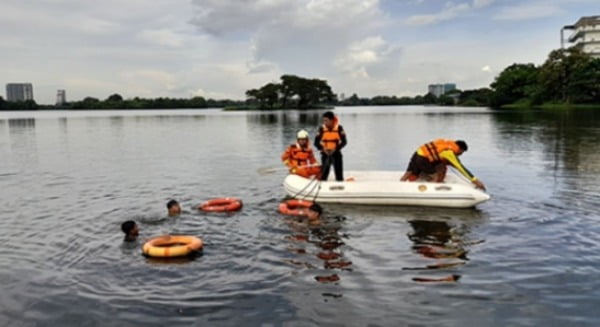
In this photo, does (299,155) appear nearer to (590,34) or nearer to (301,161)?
(301,161)

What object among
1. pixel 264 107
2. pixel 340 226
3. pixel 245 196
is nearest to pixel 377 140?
pixel 245 196

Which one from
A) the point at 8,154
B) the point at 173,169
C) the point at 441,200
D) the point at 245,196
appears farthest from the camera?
the point at 8,154

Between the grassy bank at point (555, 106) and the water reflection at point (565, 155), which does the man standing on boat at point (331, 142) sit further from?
the grassy bank at point (555, 106)

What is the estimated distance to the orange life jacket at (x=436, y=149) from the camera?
38.1 ft

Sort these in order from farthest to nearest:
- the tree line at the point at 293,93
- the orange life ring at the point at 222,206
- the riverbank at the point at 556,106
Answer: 1. the tree line at the point at 293,93
2. the riverbank at the point at 556,106
3. the orange life ring at the point at 222,206

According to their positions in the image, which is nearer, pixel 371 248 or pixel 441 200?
→ pixel 371 248

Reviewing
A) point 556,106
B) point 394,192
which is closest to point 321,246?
point 394,192

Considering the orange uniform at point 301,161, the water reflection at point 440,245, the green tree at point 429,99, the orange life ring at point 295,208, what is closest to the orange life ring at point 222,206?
the orange life ring at point 295,208

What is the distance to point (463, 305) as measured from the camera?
629 cm

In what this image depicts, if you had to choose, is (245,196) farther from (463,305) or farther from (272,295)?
(463,305)

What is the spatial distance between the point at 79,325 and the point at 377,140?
86.5 feet

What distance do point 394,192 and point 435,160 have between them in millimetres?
1303

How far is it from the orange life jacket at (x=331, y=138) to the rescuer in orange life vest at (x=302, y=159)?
2.67 feet

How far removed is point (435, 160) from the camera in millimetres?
11977
